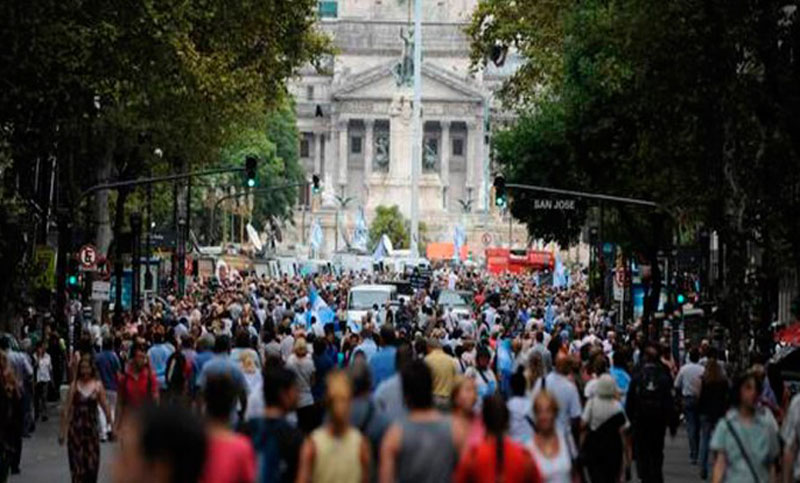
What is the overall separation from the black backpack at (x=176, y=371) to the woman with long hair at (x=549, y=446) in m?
9.04

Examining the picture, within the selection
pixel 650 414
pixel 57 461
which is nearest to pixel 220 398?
pixel 650 414

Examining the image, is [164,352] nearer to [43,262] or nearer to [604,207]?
[43,262]

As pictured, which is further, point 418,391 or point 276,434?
Answer: point 276,434

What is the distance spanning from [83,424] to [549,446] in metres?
7.25

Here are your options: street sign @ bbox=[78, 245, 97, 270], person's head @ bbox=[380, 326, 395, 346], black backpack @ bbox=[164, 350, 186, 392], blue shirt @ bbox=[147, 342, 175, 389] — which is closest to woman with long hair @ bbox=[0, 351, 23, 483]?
black backpack @ bbox=[164, 350, 186, 392]

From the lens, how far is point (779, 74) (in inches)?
1296

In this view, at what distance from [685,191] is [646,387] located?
53.4 ft

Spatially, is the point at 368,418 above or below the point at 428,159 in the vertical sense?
below

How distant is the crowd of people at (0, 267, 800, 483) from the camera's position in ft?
42.7

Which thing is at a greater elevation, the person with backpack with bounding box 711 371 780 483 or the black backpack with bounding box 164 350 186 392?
the black backpack with bounding box 164 350 186 392

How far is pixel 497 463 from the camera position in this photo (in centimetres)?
1328

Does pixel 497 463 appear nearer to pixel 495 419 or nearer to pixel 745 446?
pixel 495 419

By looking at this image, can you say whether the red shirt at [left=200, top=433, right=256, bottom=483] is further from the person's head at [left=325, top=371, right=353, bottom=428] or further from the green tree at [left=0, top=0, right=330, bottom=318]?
the green tree at [left=0, top=0, right=330, bottom=318]

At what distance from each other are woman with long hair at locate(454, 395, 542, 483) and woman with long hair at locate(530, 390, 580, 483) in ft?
4.61
